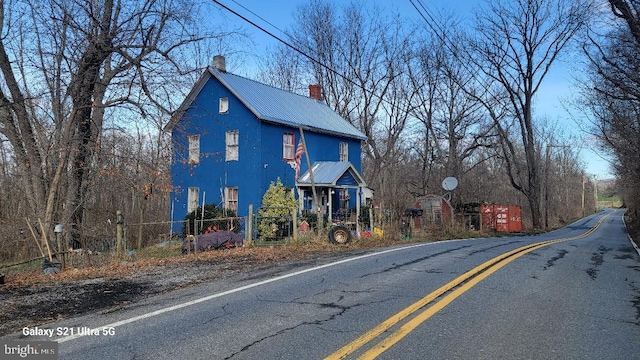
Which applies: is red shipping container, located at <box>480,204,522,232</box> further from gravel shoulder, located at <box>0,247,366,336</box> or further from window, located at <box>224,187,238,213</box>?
gravel shoulder, located at <box>0,247,366,336</box>

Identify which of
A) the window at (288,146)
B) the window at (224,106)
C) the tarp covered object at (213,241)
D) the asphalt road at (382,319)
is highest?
the window at (224,106)

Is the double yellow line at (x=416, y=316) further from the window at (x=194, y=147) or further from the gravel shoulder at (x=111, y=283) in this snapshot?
the window at (x=194, y=147)

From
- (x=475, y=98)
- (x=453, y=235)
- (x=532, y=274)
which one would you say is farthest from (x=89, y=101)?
(x=475, y=98)

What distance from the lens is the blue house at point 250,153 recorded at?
22.9 m

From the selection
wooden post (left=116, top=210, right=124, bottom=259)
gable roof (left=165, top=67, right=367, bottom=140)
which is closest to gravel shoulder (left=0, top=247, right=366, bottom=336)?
wooden post (left=116, top=210, right=124, bottom=259)

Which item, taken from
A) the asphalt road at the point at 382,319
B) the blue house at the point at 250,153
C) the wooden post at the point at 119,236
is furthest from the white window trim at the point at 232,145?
the asphalt road at the point at 382,319

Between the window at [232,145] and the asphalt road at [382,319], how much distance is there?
627 inches

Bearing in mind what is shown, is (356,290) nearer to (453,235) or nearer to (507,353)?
(507,353)

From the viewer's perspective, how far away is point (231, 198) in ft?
78.2

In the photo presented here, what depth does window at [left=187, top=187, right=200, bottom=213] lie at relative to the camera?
2523 cm

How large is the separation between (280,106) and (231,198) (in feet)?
19.2

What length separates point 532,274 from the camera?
8.28 metres

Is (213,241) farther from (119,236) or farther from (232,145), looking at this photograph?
(232,145)

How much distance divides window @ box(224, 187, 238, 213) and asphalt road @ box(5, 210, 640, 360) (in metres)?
15.6
